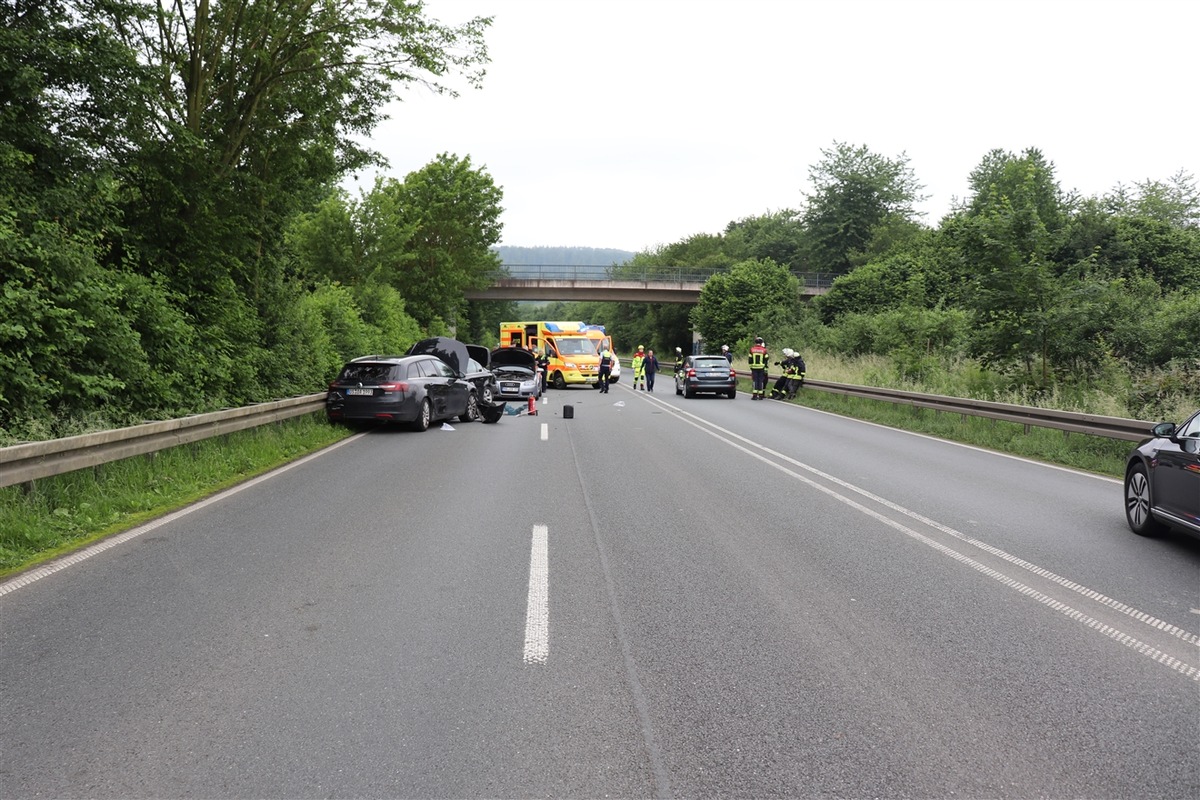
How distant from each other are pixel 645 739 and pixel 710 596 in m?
2.07

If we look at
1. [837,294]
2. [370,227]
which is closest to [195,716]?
[370,227]

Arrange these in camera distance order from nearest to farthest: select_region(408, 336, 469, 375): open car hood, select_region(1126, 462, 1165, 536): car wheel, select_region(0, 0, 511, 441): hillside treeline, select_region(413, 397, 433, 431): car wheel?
select_region(1126, 462, 1165, 536): car wheel, select_region(0, 0, 511, 441): hillside treeline, select_region(413, 397, 433, 431): car wheel, select_region(408, 336, 469, 375): open car hood

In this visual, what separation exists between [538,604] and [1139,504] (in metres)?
5.75

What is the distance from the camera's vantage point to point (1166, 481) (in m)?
6.89

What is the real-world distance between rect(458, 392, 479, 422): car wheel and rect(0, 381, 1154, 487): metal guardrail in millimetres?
3553

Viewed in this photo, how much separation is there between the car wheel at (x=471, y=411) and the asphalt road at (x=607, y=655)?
33.4 feet

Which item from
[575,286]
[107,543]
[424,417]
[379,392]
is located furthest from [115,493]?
[575,286]

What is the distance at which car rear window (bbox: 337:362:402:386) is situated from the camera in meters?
15.4

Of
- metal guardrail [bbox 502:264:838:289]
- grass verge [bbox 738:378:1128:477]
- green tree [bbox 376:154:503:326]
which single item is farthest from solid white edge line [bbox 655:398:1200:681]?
metal guardrail [bbox 502:264:838:289]

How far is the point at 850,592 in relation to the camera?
5418 millimetres

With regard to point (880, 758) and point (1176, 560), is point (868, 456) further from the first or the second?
point (880, 758)

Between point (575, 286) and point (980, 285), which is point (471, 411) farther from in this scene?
point (575, 286)

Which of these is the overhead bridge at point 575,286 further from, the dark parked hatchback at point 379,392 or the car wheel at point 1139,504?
the car wheel at point 1139,504

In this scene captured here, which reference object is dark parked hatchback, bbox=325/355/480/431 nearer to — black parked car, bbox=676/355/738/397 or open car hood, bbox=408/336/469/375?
open car hood, bbox=408/336/469/375
